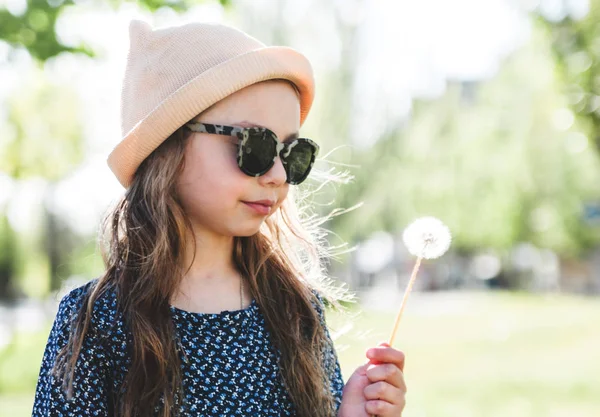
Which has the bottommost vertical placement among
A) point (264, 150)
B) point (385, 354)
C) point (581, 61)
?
point (385, 354)

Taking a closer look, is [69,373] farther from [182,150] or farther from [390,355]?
[390,355]

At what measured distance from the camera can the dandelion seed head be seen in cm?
182

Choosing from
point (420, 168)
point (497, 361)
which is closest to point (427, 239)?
point (497, 361)

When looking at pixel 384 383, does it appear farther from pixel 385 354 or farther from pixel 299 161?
pixel 299 161

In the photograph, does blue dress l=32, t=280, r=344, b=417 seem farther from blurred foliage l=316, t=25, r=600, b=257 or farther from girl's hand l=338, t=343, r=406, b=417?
blurred foliage l=316, t=25, r=600, b=257

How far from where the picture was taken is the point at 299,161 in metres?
1.76

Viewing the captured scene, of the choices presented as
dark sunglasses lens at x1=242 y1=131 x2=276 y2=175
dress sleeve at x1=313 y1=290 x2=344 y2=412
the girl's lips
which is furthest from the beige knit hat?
dress sleeve at x1=313 y1=290 x2=344 y2=412

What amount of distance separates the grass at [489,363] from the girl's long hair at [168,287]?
0.91 ft

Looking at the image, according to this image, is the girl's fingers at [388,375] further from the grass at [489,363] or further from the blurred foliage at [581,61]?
the blurred foliage at [581,61]

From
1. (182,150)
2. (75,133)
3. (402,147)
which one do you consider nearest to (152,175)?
(182,150)

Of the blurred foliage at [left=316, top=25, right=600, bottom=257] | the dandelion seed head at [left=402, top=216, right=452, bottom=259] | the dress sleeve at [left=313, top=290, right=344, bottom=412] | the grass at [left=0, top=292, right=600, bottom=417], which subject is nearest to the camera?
the dandelion seed head at [left=402, top=216, right=452, bottom=259]

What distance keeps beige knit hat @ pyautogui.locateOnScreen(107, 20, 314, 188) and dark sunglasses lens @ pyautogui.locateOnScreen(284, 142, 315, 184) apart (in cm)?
18

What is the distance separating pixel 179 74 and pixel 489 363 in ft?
32.3

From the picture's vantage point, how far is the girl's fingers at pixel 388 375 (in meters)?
1.75
